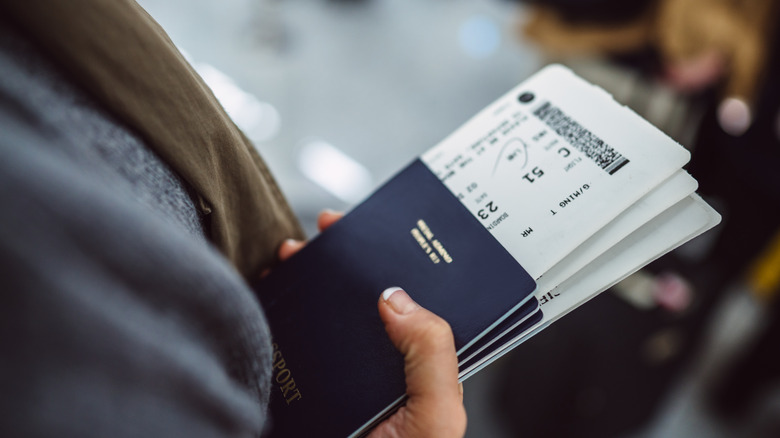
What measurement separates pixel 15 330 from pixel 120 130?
163 mm

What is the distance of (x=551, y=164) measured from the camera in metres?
0.57

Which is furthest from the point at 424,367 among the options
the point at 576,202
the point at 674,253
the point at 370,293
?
the point at 674,253

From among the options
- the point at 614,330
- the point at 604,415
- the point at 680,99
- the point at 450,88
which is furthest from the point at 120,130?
the point at 450,88

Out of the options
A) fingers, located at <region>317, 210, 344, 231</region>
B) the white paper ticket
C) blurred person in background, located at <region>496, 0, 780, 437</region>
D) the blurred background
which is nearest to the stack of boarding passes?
the white paper ticket

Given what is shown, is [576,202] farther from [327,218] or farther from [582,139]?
[327,218]

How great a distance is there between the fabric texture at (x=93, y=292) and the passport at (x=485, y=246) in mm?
198

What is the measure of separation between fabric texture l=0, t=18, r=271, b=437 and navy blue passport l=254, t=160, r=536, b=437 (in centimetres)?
19

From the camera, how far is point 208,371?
342 millimetres

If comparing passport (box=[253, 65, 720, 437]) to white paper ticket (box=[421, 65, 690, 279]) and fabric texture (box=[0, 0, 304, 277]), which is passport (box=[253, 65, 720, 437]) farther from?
fabric texture (box=[0, 0, 304, 277])

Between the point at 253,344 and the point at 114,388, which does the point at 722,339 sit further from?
the point at 114,388

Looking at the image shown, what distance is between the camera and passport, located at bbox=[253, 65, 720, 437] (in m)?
0.53

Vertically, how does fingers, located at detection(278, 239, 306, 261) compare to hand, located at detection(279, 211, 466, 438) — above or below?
above

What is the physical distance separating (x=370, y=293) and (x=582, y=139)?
0.97 ft

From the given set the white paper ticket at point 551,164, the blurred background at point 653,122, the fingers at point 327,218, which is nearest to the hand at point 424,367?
the white paper ticket at point 551,164
